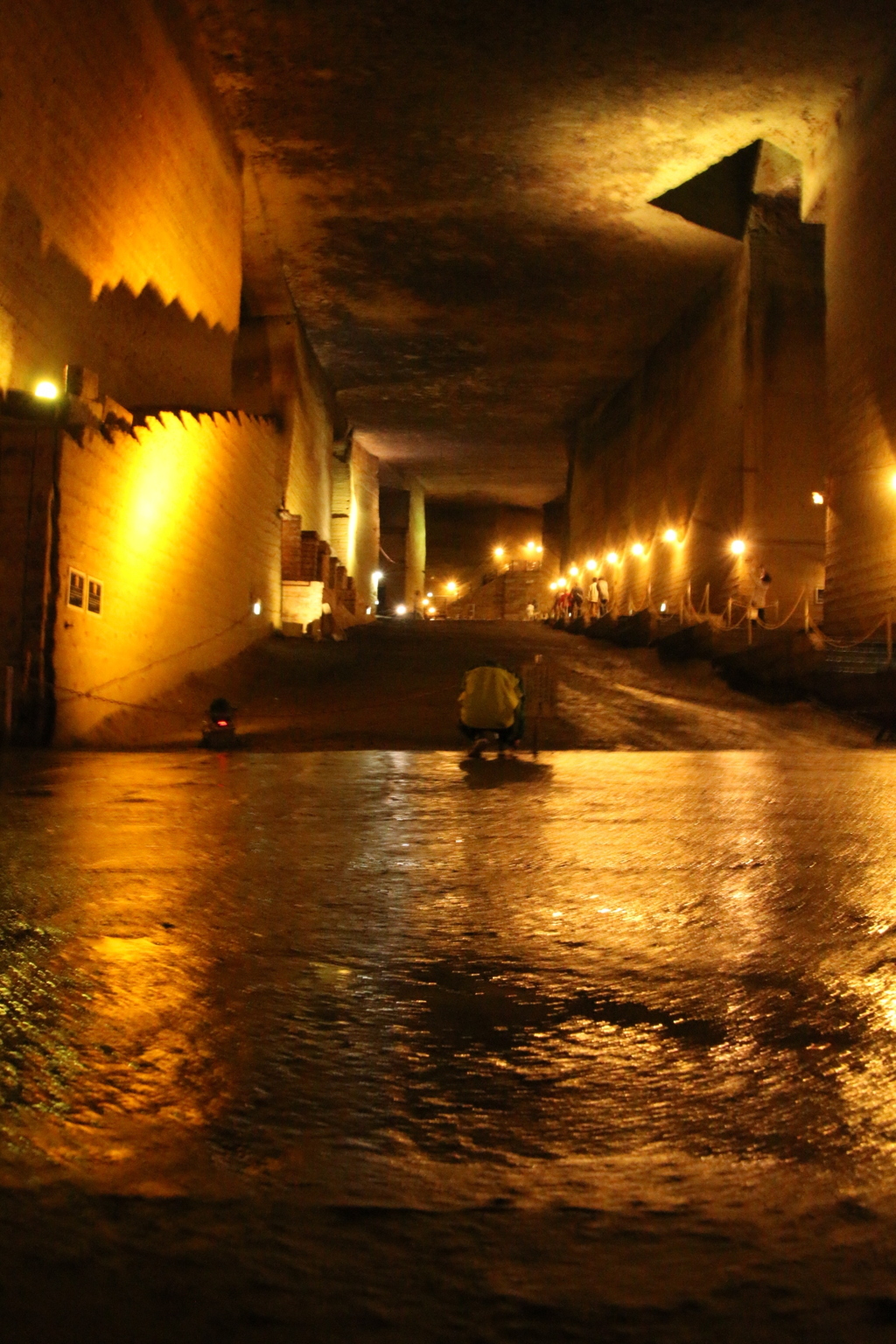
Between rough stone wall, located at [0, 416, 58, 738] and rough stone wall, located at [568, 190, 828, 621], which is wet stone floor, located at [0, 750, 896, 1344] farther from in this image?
rough stone wall, located at [568, 190, 828, 621]

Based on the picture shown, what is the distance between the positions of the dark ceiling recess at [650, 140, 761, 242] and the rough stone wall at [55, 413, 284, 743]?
394 inches

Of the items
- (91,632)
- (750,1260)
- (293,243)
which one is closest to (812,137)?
(293,243)

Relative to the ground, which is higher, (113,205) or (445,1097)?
(113,205)

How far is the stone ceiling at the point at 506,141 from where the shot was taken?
1778 cm

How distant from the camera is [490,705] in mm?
11820

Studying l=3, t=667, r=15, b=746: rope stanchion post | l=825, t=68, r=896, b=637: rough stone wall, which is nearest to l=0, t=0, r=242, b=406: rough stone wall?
l=3, t=667, r=15, b=746: rope stanchion post

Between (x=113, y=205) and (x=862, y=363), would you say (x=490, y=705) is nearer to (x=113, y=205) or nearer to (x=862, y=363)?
(x=113, y=205)

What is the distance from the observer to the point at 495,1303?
4.83 feet

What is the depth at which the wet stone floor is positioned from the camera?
1490 millimetres

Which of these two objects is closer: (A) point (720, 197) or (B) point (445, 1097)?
(B) point (445, 1097)

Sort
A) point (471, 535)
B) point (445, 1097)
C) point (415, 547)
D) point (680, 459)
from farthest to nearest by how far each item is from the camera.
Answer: point (471, 535) → point (415, 547) → point (680, 459) → point (445, 1097)

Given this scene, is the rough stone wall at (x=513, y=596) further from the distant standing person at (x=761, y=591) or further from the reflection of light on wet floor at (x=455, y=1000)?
the reflection of light on wet floor at (x=455, y=1000)

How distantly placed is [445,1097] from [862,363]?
801 inches

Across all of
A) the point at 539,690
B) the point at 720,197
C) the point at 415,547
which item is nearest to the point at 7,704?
the point at 539,690
